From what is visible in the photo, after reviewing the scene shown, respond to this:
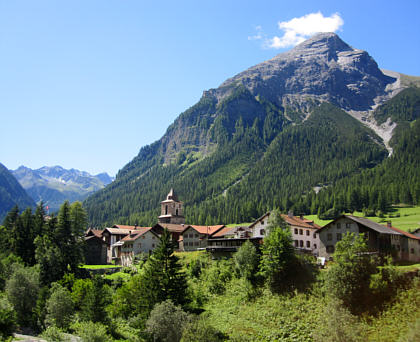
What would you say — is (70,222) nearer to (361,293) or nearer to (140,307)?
(140,307)

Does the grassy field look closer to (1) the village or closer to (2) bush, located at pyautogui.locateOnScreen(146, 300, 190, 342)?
(1) the village

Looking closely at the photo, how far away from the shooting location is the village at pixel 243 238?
58.3 meters

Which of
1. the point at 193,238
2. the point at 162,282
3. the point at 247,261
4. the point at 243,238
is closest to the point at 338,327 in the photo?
the point at 247,261

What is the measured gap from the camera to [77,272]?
7675 centimetres

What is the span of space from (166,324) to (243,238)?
30.7 metres

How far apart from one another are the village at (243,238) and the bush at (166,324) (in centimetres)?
2412

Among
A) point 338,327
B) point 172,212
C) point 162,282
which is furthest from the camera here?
point 172,212

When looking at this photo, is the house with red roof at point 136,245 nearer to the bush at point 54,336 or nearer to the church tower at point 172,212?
the church tower at point 172,212

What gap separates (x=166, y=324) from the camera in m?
49.7

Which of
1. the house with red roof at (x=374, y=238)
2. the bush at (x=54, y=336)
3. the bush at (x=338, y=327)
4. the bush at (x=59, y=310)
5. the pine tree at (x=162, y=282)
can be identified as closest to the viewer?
the bush at (x=338, y=327)

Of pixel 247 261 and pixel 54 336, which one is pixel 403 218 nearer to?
pixel 247 261

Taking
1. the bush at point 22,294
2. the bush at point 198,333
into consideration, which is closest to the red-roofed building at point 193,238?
the bush at point 22,294

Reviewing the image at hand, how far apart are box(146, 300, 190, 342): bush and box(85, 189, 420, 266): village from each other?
24.1 meters

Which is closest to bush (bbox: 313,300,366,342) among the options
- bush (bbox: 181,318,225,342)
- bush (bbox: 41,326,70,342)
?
bush (bbox: 181,318,225,342)
